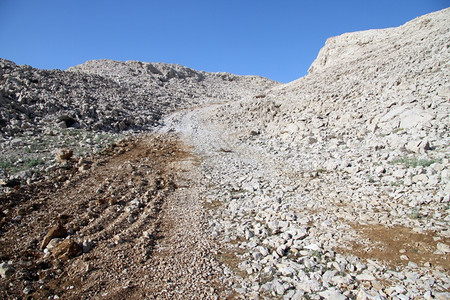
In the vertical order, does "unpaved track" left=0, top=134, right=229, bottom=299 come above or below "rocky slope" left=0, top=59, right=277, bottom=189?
below

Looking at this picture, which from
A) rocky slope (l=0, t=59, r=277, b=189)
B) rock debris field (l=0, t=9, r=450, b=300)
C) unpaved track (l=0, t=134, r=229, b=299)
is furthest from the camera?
rocky slope (l=0, t=59, r=277, b=189)

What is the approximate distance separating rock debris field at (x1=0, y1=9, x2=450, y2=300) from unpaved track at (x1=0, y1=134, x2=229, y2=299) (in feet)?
0.14

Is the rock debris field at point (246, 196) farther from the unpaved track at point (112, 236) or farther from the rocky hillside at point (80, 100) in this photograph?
the rocky hillside at point (80, 100)

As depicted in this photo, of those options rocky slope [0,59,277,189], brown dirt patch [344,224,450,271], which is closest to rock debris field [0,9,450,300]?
brown dirt patch [344,224,450,271]

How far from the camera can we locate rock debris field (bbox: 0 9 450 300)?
5426 millimetres

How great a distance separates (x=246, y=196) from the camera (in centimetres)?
1002

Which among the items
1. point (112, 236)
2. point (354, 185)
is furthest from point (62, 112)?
point (354, 185)

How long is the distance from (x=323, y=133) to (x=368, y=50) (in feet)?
49.8

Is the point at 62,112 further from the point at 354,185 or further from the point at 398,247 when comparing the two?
the point at 398,247

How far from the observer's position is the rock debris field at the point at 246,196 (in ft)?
17.8

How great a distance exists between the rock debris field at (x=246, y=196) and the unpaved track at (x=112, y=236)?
0.14 feet

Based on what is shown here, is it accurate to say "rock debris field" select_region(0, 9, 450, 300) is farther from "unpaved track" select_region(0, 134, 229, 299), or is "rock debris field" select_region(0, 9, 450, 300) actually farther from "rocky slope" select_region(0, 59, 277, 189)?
"rocky slope" select_region(0, 59, 277, 189)

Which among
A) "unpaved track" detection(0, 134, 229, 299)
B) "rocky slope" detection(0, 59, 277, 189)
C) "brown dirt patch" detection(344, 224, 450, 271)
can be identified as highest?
"rocky slope" detection(0, 59, 277, 189)

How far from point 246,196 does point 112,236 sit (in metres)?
4.81
